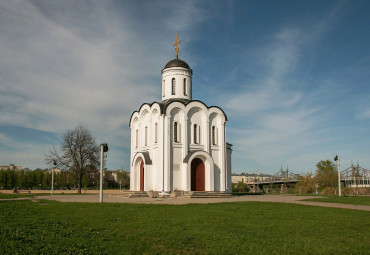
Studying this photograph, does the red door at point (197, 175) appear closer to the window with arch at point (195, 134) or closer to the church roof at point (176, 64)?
the window with arch at point (195, 134)

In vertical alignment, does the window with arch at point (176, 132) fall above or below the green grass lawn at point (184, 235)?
above

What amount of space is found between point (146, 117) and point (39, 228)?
2558cm

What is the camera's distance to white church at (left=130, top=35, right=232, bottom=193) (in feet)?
101

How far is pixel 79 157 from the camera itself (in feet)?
140

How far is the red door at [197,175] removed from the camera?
31.5m

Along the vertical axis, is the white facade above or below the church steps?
above

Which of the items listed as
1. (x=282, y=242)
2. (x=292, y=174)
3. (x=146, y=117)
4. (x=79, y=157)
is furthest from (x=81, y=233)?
(x=292, y=174)

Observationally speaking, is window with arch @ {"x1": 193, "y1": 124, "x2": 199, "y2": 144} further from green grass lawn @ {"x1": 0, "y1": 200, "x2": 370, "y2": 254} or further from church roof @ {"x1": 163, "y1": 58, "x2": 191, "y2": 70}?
green grass lawn @ {"x1": 0, "y1": 200, "x2": 370, "y2": 254}

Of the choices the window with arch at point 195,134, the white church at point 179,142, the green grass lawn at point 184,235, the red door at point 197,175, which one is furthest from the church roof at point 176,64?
the green grass lawn at point 184,235

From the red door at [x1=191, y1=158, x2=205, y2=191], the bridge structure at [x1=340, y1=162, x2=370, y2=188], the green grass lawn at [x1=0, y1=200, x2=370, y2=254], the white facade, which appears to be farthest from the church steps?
the bridge structure at [x1=340, y1=162, x2=370, y2=188]

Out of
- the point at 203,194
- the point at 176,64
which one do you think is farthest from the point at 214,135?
the point at 176,64

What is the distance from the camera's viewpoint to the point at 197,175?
3162 centimetres

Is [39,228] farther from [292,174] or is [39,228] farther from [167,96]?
[292,174]

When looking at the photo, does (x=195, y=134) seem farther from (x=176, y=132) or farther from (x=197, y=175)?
(x=197, y=175)
